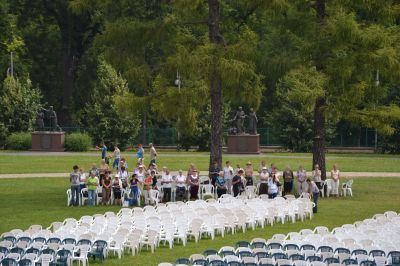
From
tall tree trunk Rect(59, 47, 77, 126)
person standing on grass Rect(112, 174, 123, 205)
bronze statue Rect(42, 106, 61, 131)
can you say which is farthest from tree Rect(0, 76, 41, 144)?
person standing on grass Rect(112, 174, 123, 205)

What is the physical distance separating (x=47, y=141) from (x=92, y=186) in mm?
29882

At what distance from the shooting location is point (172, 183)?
39.2 m

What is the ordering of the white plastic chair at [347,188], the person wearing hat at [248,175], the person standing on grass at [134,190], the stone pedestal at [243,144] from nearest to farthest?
1. the person standing on grass at [134,190]
2. the person wearing hat at [248,175]
3. the white plastic chair at [347,188]
4. the stone pedestal at [243,144]

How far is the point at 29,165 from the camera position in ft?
179

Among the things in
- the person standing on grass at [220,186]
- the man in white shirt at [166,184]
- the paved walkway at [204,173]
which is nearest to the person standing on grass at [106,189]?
the man in white shirt at [166,184]

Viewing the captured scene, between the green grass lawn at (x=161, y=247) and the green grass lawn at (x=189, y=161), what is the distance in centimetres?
604

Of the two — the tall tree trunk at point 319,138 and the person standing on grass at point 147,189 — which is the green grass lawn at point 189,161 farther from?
the person standing on grass at point 147,189

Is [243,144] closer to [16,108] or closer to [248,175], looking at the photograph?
[16,108]

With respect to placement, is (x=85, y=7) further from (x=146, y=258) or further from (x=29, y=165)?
(x=146, y=258)

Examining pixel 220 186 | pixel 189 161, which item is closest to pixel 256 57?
pixel 220 186

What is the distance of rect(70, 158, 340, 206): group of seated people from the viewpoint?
3753 cm

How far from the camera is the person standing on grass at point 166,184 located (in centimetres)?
3878

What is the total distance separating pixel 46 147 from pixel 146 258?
1637 inches

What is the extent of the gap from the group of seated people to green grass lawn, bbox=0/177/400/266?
3.54 feet
